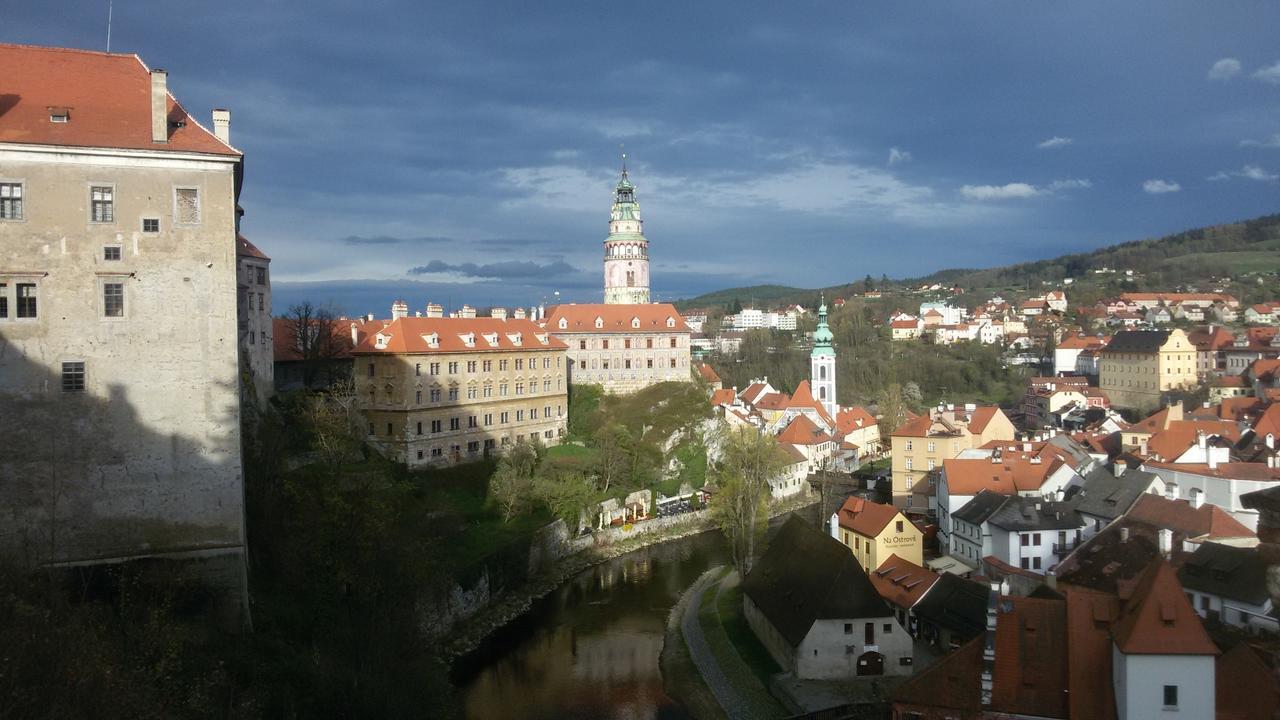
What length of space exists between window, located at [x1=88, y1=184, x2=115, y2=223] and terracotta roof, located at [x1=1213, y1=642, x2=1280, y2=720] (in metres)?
20.5

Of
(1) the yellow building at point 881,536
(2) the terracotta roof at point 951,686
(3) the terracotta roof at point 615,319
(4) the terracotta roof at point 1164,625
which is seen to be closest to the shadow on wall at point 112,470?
(2) the terracotta roof at point 951,686

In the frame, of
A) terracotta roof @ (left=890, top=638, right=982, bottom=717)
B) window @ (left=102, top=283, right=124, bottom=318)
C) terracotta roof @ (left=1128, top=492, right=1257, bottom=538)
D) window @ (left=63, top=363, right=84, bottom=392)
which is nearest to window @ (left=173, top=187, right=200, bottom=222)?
window @ (left=102, top=283, right=124, bottom=318)

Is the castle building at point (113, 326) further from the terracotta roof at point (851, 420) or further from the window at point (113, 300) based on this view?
the terracotta roof at point (851, 420)

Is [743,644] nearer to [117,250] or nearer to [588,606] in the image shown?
[588,606]

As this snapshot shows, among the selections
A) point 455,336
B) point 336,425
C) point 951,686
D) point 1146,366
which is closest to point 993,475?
point 951,686

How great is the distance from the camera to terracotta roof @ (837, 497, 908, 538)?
1133 inches

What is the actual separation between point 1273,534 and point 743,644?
53.9ft

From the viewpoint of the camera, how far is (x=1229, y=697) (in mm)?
16297

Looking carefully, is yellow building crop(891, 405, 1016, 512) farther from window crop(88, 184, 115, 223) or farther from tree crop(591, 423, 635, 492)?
window crop(88, 184, 115, 223)

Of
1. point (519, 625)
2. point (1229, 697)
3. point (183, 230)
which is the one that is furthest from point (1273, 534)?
point (183, 230)

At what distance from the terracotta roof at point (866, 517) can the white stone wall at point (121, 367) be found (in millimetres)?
19288

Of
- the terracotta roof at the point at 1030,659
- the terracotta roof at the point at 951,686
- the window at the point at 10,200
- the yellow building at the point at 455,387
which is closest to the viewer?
the window at the point at 10,200

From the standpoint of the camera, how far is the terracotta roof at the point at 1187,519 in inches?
1024

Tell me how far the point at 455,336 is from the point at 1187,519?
88.5 ft
